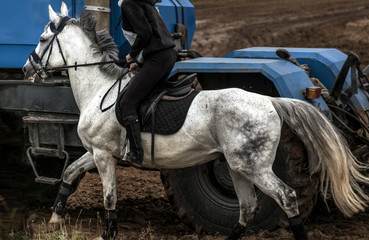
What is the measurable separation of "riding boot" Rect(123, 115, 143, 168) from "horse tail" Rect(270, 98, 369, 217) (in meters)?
1.18

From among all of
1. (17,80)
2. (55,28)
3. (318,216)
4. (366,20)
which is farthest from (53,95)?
(366,20)

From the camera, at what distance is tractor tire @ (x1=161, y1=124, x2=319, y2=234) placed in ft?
18.1

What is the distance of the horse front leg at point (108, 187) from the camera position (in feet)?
18.2

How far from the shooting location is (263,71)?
5621 millimetres

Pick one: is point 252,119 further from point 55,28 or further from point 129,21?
point 55,28

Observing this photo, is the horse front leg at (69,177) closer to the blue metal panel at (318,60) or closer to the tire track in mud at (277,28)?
the blue metal panel at (318,60)

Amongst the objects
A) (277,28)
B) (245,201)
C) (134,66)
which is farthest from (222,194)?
(277,28)

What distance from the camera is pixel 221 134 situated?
5.09 metres

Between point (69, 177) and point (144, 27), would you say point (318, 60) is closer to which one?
point (144, 27)

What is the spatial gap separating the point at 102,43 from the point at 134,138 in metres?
1.02

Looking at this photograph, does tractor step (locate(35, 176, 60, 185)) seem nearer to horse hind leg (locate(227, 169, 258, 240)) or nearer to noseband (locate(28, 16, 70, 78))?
noseband (locate(28, 16, 70, 78))

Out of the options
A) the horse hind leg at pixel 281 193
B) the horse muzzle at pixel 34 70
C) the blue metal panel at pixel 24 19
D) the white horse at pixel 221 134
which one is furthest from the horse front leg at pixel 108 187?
the blue metal panel at pixel 24 19

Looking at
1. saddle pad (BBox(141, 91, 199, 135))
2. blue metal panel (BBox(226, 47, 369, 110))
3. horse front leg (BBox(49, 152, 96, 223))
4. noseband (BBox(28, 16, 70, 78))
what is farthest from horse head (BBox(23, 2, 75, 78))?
blue metal panel (BBox(226, 47, 369, 110))

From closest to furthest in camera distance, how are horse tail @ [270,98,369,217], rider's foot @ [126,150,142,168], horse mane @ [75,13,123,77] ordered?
horse tail @ [270,98,369,217]
rider's foot @ [126,150,142,168]
horse mane @ [75,13,123,77]
